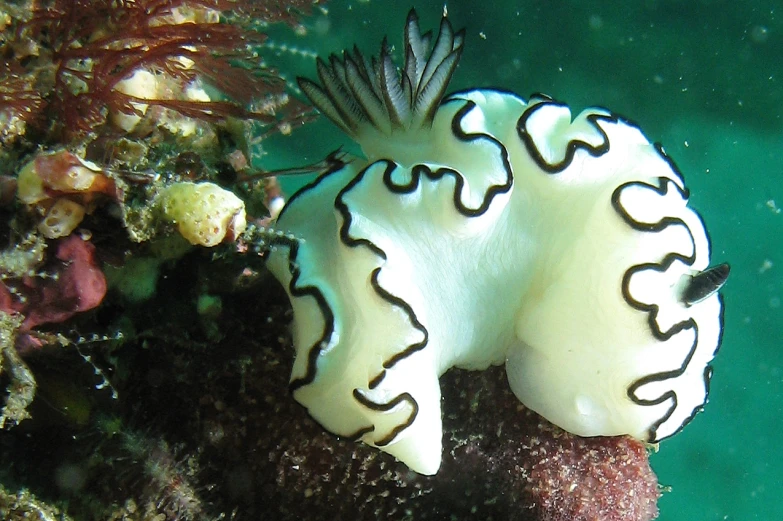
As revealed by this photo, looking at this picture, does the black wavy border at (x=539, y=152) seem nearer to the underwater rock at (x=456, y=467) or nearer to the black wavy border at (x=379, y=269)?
the black wavy border at (x=379, y=269)

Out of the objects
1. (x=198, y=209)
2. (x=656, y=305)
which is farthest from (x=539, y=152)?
(x=198, y=209)

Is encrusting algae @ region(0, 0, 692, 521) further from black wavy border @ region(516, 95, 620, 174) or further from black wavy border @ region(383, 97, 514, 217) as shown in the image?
black wavy border @ region(516, 95, 620, 174)

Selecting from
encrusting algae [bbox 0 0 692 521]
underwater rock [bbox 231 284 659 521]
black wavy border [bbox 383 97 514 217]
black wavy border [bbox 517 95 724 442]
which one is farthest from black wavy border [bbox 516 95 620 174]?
underwater rock [bbox 231 284 659 521]

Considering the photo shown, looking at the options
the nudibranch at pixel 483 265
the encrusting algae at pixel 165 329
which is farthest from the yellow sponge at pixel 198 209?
the nudibranch at pixel 483 265

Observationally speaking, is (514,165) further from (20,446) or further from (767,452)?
(767,452)

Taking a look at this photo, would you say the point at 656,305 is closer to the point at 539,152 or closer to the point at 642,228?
the point at 642,228

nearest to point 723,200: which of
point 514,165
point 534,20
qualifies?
point 534,20
